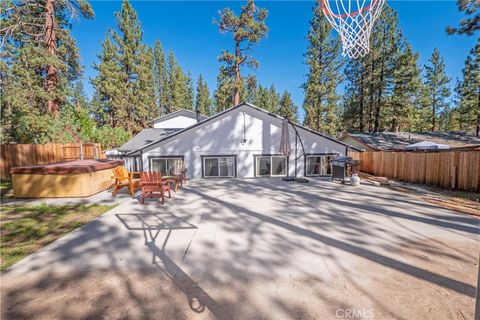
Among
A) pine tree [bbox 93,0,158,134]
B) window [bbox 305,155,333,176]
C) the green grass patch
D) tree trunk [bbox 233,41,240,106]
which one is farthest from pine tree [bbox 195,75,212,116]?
the green grass patch

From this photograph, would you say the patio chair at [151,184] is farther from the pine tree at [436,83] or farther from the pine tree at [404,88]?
the pine tree at [436,83]

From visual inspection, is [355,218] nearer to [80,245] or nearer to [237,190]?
[237,190]

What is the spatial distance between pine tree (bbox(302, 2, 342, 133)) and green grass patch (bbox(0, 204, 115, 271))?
22.9 metres

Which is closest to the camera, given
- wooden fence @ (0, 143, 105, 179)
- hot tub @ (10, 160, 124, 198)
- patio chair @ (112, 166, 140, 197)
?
hot tub @ (10, 160, 124, 198)

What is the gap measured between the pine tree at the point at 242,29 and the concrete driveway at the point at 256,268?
57.5 feet

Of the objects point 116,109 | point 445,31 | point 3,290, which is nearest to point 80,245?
point 3,290

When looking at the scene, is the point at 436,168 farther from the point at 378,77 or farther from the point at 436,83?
the point at 436,83

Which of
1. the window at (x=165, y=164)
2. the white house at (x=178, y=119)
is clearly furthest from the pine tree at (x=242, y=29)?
the window at (x=165, y=164)

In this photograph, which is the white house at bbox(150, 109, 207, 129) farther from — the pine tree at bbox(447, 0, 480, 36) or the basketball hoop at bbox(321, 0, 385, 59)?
the pine tree at bbox(447, 0, 480, 36)

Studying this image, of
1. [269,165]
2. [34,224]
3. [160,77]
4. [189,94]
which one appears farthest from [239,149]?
[189,94]

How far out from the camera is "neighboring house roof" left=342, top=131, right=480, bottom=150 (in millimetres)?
19073

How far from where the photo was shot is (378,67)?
2267 cm

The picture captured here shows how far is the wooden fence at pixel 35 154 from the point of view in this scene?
11830 mm

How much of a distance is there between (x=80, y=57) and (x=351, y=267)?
20.9 metres
